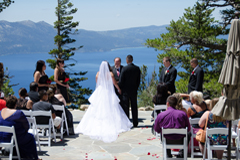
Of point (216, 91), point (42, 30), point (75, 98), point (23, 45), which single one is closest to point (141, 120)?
point (216, 91)

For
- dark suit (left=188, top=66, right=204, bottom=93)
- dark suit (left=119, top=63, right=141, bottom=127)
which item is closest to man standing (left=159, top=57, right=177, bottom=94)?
dark suit (left=188, top=66, right=204, bottom=93)

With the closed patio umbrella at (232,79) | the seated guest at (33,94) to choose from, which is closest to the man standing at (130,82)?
the seated guest at (33,94)

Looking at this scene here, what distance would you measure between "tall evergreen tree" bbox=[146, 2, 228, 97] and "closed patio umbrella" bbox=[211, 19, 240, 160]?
28.1ft

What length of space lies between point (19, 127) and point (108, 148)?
1997 millimetres

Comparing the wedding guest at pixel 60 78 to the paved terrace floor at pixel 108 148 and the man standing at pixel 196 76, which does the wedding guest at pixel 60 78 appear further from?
the man standing at pixel 196 76

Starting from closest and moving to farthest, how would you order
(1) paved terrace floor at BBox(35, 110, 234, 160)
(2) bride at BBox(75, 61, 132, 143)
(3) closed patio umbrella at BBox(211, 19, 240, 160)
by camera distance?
(3) closed patio umbrella at BBox(211, 19, 240, 160)
(1) paved terrace floor at BBox(35, 110, 234, 160)
(2) bride at BBox(75, 61, 132, 143)

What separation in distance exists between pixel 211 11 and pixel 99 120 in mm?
9647

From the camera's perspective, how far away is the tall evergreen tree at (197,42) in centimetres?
1310

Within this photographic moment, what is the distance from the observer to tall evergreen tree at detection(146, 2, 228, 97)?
13.1 metres

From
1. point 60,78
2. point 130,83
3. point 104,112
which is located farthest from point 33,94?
point 130,83

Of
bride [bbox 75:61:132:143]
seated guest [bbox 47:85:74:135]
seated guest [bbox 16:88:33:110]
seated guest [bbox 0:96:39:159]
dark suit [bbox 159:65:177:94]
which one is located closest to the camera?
seated guest [bbox 0:96:39:159]

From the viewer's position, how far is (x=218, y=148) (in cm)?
488

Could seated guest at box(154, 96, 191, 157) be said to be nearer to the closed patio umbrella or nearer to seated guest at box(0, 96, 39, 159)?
the closed patio umbrella

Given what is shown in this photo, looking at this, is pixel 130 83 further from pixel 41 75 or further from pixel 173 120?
pixel 173 120
